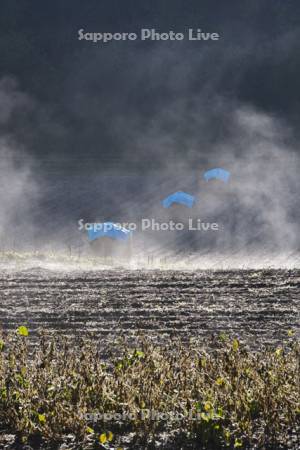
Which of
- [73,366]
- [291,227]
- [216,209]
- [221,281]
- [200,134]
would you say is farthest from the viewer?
[200,134]

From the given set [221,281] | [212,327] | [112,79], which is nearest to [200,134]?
[112,79]

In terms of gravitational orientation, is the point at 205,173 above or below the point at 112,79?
below

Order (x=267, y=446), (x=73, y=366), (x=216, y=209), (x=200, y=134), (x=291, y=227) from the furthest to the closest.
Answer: (x=200, y=134) < (x=216, y=209) < (x=291, y=227) < (x=73, y=366) < (x=267, y=446)

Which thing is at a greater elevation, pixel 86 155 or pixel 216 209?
pixel 86 155

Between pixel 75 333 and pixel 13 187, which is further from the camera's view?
pixel 13 187

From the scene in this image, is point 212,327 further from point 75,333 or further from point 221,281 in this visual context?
point 221,281

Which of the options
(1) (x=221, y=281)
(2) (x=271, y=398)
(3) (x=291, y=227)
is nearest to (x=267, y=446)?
(2) (x=271, y=398)

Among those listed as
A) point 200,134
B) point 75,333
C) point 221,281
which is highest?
point 200,134

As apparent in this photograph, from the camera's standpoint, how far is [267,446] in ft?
12.1

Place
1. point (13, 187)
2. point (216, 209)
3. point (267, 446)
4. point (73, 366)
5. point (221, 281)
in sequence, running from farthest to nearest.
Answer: point (13, 187)
point (216, 209)
point (221, 281)
point (73, 366)
point (267, 446)

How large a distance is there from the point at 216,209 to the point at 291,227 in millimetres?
2362

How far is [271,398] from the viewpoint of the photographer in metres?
3.84

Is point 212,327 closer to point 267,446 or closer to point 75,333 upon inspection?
point 75,333

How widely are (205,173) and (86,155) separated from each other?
3327mm
